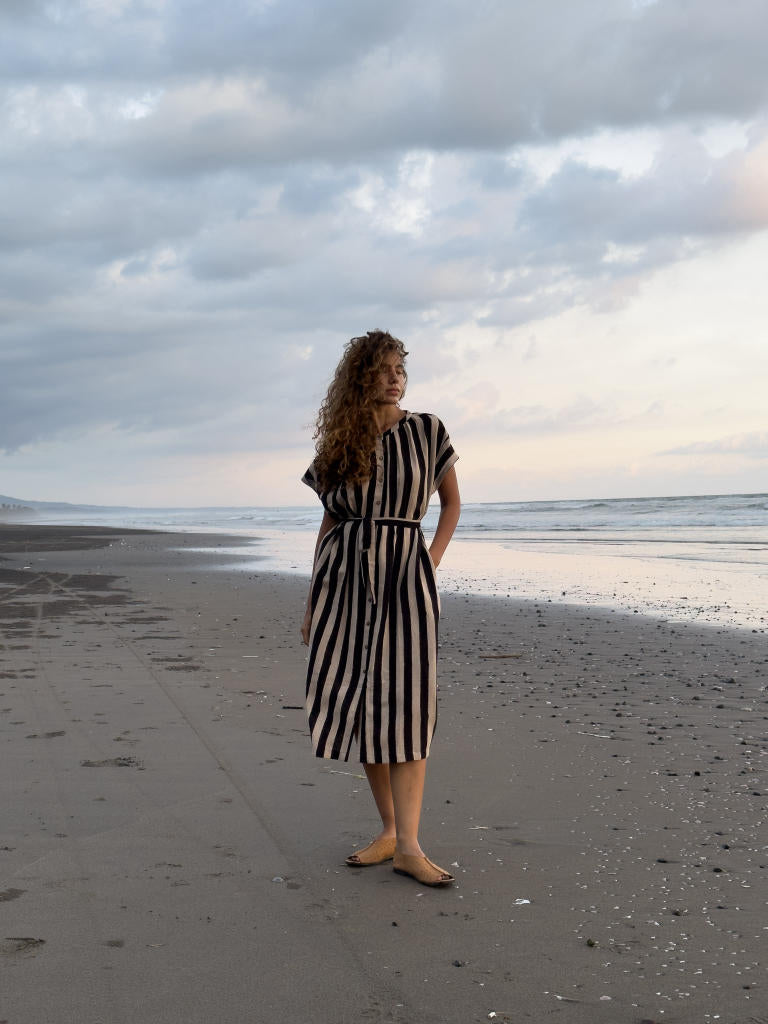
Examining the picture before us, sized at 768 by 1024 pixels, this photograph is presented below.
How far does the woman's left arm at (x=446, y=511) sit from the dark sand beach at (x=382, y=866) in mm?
1098

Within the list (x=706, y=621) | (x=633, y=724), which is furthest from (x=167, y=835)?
(x=706, y=621)

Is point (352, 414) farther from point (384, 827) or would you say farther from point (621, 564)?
point (621, 564)

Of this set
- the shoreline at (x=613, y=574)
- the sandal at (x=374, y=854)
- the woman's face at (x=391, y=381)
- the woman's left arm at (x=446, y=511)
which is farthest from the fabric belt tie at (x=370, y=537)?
the shoreline at (x=613, y=574)

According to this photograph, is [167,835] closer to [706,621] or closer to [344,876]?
[344,876]

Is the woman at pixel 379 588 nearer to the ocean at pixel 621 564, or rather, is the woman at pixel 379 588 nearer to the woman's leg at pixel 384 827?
the woman's leg at pixel 384 827

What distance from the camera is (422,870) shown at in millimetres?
3191

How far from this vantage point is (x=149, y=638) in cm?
870

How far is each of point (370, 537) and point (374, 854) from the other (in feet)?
3.69

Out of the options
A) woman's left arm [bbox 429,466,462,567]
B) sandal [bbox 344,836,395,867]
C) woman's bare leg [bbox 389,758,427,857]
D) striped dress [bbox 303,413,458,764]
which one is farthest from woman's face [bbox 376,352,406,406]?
sandal [bbox 344,836,395,867]

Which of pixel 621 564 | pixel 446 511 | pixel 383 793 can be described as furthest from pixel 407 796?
pixel 621 564

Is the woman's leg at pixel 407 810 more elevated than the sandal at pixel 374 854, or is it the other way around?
the woman's leg at pixel 407 810

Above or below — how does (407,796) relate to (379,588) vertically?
below

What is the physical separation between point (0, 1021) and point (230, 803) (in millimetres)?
1751

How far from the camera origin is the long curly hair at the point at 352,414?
328 centimetres
